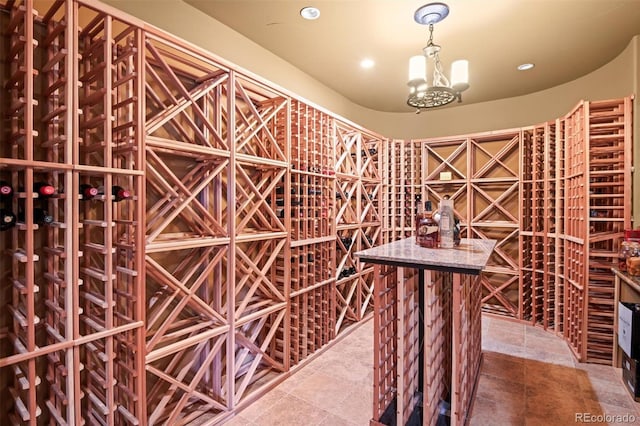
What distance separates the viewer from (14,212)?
59.9 inches

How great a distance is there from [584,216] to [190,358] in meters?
3.80

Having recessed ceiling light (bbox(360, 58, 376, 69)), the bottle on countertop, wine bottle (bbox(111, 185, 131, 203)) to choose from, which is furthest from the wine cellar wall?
the bottle on countertop

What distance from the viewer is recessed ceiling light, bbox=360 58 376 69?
3393 mm

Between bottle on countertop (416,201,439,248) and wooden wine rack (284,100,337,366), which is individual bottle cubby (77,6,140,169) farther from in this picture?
bottle on countertop (416,201,439,248)

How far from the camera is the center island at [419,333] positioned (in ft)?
5.90

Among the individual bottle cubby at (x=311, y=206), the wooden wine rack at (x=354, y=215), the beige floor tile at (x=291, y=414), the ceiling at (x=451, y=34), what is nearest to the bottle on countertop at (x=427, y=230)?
the individual bottle cubby at (x=311, y=206)

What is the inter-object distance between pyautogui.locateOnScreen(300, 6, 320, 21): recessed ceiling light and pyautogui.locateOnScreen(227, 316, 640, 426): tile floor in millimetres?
3138

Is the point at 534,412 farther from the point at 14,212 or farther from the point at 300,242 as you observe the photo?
the point at 14,212

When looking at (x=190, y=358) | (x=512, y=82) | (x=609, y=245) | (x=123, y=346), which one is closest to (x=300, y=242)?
(x=190, y=358)

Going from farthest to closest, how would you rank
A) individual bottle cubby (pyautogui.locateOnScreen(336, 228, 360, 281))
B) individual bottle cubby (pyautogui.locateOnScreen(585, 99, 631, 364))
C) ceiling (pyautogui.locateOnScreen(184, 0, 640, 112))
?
individual bottle cubby (pyautogui.locateOnScreen(336, 228, 360, 281)), individual bottle cubby (pyautogui.locateOnScreen(585, 99, 631, 364)), ceiling (pyautogui.locateOnScreen(184, 0, 640, 112))

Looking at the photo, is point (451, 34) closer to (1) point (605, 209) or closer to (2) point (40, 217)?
(1) point (605, 209)

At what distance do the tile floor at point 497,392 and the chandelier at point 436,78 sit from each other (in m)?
2.40

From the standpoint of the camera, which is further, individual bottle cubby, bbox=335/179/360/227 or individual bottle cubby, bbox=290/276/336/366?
individual bottle cubby, bbox=335/179/360/227

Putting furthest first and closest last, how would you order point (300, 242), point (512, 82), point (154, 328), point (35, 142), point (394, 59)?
point (512, 82), point (394, 59), point (300, 242), point (154, 328), point (35, 142)
